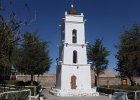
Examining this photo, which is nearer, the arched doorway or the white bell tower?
the white bell tower

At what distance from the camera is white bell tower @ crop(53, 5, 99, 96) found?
133 ft

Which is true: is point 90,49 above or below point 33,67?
above

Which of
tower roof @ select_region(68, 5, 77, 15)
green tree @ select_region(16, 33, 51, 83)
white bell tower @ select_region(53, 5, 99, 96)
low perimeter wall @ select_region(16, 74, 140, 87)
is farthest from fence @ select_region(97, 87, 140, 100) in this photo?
low perimeter wall @ select_region(16, 74, 140, 87)

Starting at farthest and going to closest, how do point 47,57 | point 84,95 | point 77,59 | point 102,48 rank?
point 102,48
point 47,57
point 77,59
point 84,95

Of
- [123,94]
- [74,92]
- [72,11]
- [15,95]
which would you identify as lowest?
[74,92]

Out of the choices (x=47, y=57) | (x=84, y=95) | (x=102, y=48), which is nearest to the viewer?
(x=84, y=95)

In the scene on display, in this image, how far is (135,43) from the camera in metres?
39.5

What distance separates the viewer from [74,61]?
138ft

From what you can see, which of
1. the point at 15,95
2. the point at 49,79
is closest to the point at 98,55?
the point at 49,79

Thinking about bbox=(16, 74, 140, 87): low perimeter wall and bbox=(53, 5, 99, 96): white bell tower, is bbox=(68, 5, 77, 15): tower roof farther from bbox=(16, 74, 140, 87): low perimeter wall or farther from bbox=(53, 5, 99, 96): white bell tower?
bbox=(16, 74, 140, 87): low perimeter wall

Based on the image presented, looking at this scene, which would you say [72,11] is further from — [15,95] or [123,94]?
[123,94]

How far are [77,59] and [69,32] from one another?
13.1 ft

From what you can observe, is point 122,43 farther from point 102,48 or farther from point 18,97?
point 18,97

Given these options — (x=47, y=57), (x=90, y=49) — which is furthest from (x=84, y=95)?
(x=90, y=49)
